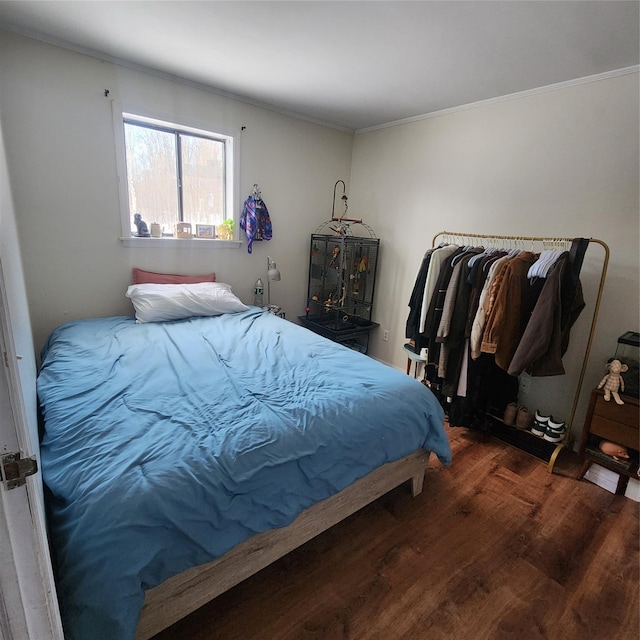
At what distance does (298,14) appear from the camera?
1.75 m

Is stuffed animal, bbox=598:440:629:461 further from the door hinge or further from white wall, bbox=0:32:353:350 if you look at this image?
white wall, bbox=0:32:353:350

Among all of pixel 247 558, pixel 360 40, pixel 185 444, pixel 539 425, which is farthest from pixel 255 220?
pixel 539 425

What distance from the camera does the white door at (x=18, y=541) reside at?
62 cm

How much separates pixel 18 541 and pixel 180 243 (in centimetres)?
263

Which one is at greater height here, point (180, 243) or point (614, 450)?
point (180, 243)

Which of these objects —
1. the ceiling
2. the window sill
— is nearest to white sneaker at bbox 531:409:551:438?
the ceiling

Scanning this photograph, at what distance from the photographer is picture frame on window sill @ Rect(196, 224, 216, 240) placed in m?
3.12

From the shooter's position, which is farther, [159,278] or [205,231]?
[205,231]

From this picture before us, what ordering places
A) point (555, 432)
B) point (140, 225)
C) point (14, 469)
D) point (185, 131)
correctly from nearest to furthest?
1. point (14, 469)
2. point (555, 432)
3. point (140, 225)
4. point (185, 131)

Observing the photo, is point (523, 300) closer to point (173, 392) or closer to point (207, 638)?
point (173, 392)

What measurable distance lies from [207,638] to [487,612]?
1.07 metres

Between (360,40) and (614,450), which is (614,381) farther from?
(360,40)

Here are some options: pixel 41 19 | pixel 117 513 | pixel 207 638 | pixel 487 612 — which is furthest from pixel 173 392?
pixel 41 19

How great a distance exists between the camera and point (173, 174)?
295 centimetres
